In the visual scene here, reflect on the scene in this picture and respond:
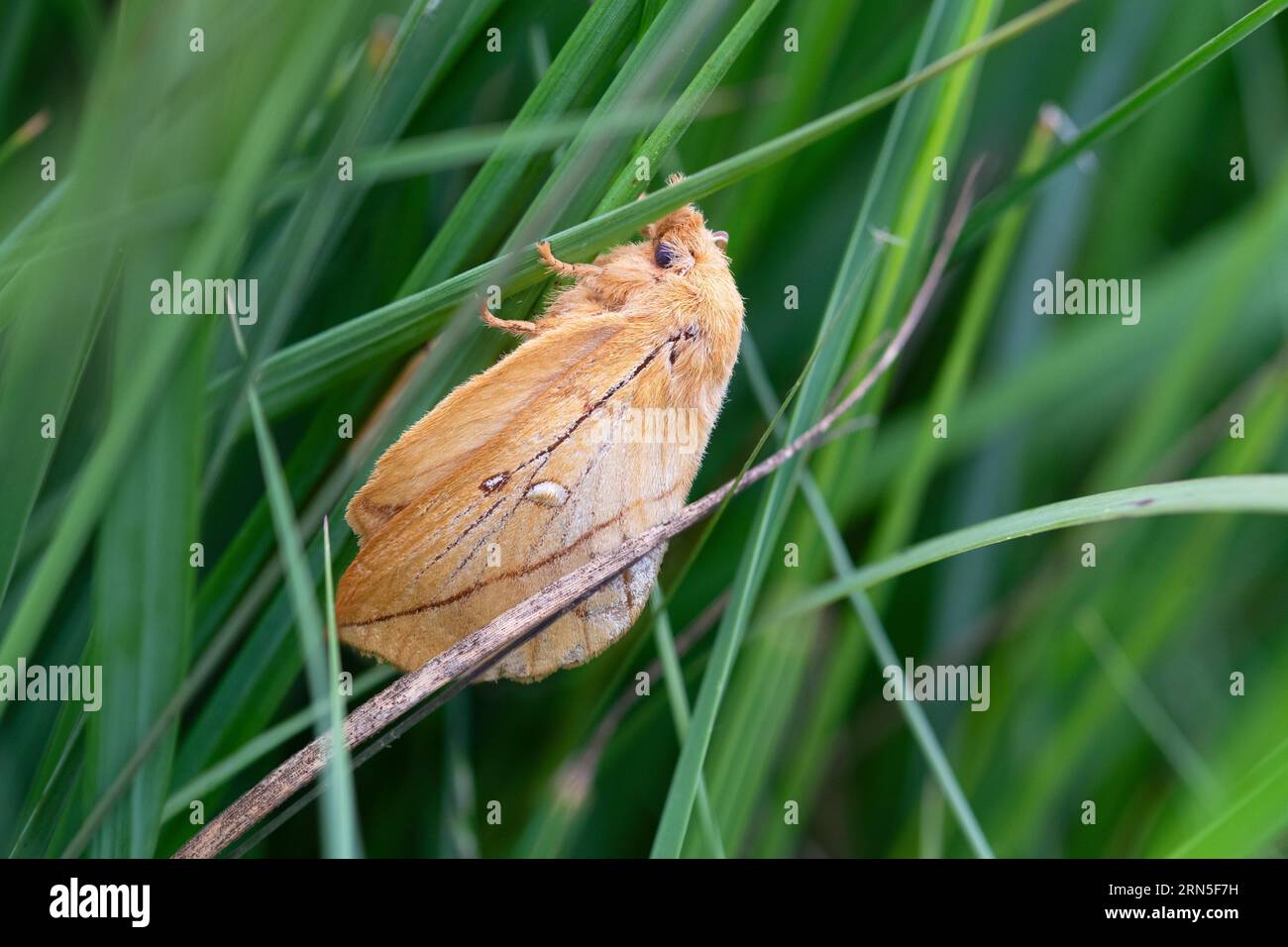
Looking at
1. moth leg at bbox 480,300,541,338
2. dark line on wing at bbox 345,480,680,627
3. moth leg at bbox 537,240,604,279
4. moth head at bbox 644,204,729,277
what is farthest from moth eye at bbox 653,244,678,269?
dark line on wing at bbox 345,480,680,627

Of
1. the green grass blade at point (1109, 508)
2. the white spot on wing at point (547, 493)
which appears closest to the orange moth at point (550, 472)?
the white spot on wing at point (547, 493)

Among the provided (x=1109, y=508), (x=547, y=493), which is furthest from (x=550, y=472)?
(x=1109, y=508)

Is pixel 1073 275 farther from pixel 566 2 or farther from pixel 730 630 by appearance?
pixel 730 630

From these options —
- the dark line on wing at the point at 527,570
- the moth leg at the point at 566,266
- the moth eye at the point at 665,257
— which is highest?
the moth eye at the point at 665,257

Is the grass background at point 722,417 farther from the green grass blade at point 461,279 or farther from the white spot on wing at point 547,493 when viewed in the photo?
the white spot on wing at point 547,493

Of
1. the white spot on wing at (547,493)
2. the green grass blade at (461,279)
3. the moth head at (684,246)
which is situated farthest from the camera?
the moth head at (684,246)

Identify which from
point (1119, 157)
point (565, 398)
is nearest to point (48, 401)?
point (565, 398)

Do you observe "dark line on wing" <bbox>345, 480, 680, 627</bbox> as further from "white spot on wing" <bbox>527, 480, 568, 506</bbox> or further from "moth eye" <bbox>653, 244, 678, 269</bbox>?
"moth eye" <bbox>653, 244, 678, 269</bbox>

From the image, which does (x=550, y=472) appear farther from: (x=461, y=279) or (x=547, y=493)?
(x=461, y=279)
